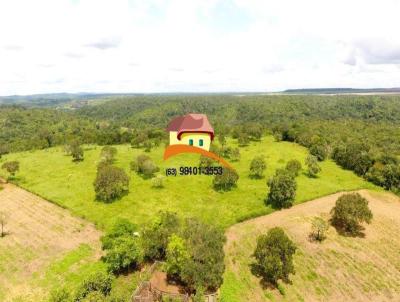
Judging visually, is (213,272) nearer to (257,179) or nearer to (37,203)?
(257,179)

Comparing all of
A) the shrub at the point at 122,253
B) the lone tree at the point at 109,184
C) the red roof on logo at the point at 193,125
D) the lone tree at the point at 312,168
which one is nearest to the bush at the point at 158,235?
the shrub at the point at 122,253

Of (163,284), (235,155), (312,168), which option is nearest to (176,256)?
(163,284)

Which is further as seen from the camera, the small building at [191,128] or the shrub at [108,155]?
the shrub at [108,155]

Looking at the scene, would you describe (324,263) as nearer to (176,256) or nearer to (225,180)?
(176,256)

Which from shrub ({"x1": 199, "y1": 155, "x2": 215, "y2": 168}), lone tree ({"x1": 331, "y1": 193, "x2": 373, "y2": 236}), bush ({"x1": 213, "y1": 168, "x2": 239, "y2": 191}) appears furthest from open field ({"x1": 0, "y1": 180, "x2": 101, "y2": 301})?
lone tree ({"x1": 331, "y1": 193, "x2": 373, "y2": 236})

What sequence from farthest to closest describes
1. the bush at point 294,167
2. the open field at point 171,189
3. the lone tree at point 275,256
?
the bush at point 294,167 → the open field at point 171,189 → the lone tree at point 275,256

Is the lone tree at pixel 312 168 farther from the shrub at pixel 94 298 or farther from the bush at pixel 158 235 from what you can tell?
the shrub at pixel 94 298

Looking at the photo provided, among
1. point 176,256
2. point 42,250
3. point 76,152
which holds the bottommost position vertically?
point 42,250

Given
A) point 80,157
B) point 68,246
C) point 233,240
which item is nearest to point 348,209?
point 233,240
